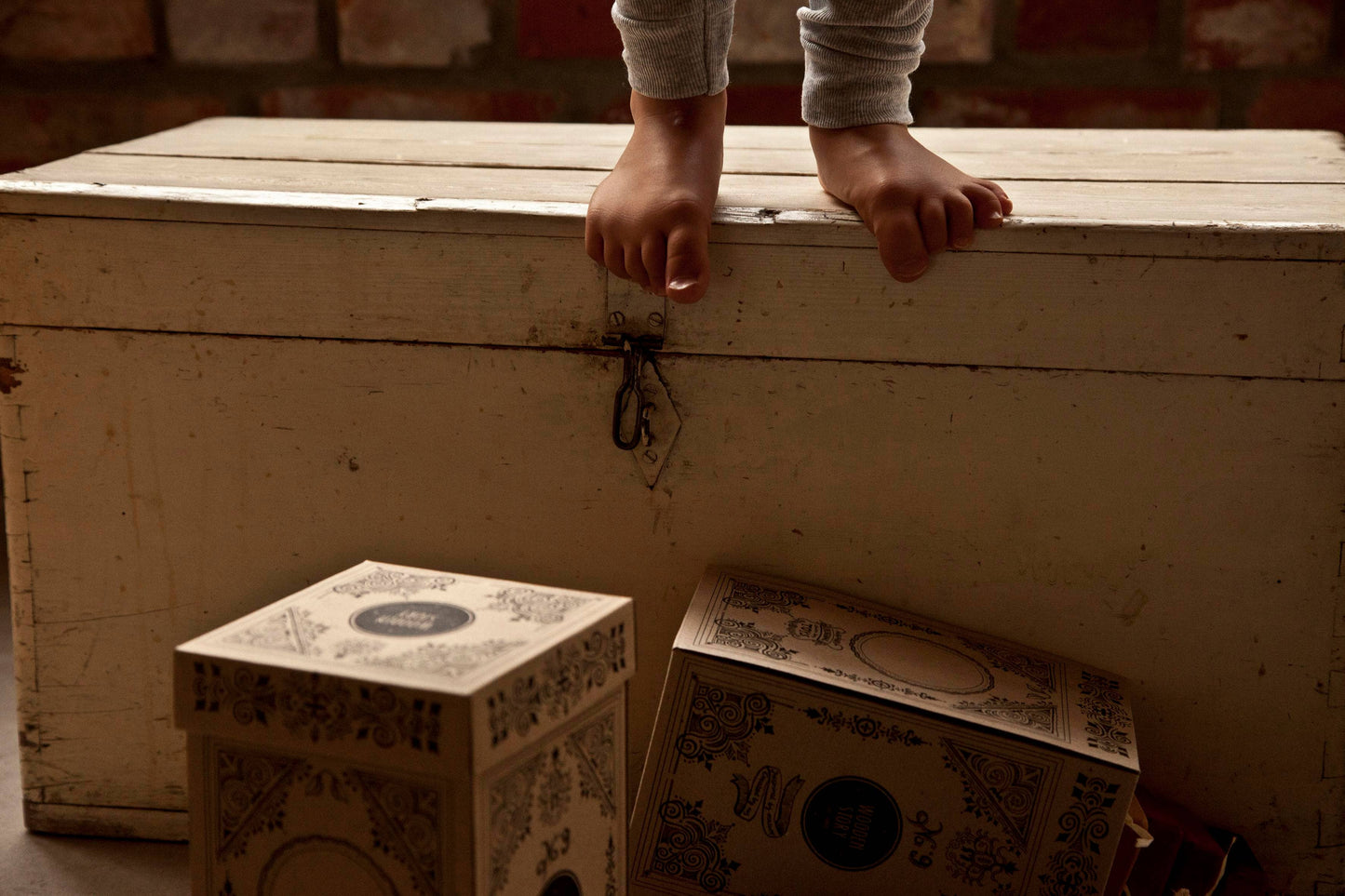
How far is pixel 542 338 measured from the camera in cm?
86

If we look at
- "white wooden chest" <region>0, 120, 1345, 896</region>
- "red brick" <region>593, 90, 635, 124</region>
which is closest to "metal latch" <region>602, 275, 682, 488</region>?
"white wooden chest" <region>0, 120, 1345, 896</region>

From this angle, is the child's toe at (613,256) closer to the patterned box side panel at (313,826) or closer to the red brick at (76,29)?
the patterned box side panel at (313,826)

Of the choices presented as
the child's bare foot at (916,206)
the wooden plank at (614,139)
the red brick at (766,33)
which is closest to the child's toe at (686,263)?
the child's bare foot at (916,206)

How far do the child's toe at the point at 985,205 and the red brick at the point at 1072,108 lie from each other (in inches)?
32.2

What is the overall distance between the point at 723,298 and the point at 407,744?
0.40m

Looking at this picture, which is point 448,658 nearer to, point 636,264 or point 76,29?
point 636,264

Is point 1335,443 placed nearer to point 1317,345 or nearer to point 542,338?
point 1317,345

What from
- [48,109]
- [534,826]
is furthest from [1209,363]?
[48,109]

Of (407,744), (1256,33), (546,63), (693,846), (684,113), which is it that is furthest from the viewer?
(546,63)

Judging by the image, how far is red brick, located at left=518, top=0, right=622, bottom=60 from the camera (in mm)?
1563

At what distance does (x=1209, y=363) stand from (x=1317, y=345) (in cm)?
7

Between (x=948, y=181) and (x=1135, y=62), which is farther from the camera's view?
(x=1135, y=62)


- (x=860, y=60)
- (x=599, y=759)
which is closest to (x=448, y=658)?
(x=599, y=759)

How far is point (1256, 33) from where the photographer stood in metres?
1.50
